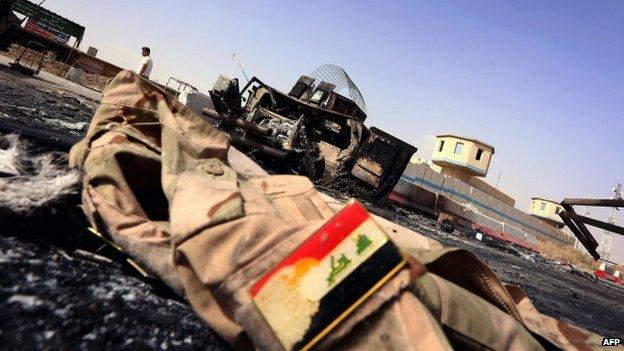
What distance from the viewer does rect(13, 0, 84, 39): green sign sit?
1545cm

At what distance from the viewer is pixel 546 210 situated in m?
43.7

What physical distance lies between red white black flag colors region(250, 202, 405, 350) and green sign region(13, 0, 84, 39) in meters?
19.0

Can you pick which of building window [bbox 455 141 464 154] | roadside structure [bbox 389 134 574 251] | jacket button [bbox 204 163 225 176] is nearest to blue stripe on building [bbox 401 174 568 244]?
roadside structure [bbox 389 134 574 251]

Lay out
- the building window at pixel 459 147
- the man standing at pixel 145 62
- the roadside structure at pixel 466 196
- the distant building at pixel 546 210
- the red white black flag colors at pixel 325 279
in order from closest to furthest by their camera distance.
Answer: the red white black flag colors at pixel 325 279, the man standing at pixel 145 62, the roadside structure at pixel 466 196, the building window at pixel 459 147, the distant building at pixel 546 210

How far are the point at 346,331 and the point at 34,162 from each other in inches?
73.2

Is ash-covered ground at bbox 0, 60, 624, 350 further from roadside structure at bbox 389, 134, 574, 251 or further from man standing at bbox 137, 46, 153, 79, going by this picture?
roadside structure at bbox 389, 134, 574, 251

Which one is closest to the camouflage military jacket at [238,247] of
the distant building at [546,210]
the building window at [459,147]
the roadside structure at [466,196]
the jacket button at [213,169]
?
the jacket button at [213,169]

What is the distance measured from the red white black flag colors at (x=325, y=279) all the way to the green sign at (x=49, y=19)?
1904 cm

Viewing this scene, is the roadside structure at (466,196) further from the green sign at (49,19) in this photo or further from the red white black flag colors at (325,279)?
the green sign at (49,19)

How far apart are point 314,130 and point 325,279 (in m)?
7.84

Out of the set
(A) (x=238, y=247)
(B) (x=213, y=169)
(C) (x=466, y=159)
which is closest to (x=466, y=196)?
(C) (x=466, y=159)

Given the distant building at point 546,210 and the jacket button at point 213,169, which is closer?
the jacket button at point 213,169

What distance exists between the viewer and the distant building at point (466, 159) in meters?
35.1

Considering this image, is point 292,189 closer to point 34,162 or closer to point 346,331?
point 346,331
